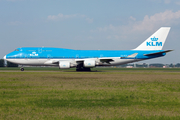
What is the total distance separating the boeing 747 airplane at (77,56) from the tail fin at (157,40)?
196 mm

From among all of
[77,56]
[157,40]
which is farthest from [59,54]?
[157,40]

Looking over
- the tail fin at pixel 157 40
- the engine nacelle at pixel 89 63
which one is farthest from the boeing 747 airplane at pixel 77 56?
the tail fin at pixel 157 40

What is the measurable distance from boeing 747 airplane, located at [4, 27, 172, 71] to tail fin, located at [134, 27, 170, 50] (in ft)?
0.64

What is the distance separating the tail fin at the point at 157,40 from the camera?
41.8 metres

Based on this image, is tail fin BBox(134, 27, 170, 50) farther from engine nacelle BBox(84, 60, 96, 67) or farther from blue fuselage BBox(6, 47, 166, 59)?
engine nacelle BBox(84, 60, 96, 67)

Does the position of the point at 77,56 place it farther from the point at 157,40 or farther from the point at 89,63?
the point at 157,40

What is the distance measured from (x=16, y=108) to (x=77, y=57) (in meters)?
31.2

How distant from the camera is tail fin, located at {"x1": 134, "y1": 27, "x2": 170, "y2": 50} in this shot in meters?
41.8

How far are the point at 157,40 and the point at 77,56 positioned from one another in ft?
55.5

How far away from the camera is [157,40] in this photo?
138 feet

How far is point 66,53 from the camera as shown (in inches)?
1542

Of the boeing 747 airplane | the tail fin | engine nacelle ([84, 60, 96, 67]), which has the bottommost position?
engine nacelle ([84, 60, 96, 67])

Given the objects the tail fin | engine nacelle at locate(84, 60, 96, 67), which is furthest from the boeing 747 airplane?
the tail fin

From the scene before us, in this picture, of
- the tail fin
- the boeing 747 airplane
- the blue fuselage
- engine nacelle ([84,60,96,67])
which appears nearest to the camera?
engine nacelle ([84,60,96,67])
